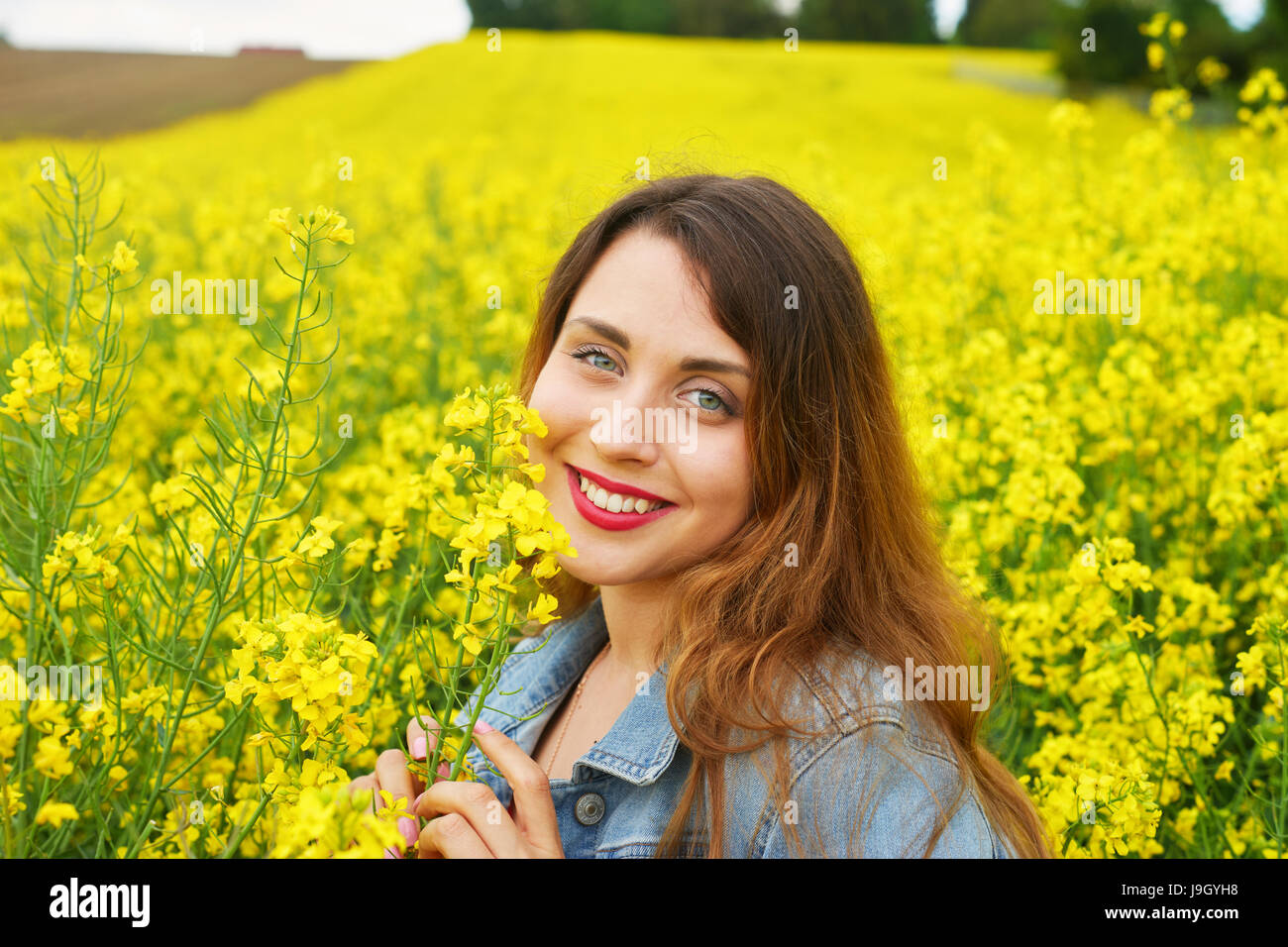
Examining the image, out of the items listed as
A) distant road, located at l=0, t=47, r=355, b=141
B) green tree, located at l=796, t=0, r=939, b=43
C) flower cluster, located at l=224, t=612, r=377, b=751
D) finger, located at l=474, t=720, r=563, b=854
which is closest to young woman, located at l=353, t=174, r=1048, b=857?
finger, located at l=474, t=720, r=563, b=854

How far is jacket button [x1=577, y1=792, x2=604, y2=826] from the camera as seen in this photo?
1553 millimetres

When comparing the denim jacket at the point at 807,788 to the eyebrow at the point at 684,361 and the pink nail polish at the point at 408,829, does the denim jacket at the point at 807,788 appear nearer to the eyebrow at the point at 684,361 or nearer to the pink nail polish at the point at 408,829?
the pink nail polish at the point at 408,829

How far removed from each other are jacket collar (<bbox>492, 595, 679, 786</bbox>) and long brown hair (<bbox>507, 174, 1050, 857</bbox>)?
7cm

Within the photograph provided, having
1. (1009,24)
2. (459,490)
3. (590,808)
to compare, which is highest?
(1009,24)

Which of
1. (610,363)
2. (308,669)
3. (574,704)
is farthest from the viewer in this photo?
(574,704)

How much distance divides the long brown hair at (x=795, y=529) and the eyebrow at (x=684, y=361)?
0.12 feet

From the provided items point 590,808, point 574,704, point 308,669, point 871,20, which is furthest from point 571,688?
point 871,20

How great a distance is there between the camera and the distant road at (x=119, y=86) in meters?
21.5

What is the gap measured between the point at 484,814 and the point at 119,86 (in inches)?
1106

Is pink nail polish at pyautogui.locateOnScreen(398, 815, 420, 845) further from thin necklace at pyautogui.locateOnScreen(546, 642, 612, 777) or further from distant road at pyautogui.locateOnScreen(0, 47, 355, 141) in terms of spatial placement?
distant road at pyautogui.locateOnScreen(0, 47, 355, 141)

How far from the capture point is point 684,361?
149 centimetres

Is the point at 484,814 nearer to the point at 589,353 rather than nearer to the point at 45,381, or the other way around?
the point at 589,353

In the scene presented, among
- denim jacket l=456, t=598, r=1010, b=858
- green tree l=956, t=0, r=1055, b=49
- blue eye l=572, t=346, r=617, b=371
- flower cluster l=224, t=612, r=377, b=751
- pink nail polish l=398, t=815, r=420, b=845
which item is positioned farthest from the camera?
green tree l=956, t=0, r=1055, b=49
